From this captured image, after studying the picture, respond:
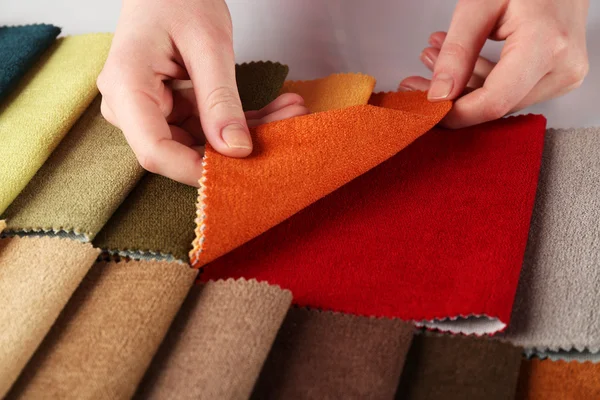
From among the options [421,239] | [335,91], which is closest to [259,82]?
[335,91]

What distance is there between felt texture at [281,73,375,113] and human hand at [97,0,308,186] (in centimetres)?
13

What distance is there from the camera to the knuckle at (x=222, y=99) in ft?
3.04

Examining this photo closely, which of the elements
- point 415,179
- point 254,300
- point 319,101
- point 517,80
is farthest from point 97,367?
point 517,80

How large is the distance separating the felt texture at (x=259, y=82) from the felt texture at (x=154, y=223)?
281 mm

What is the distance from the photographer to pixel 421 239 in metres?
0.90

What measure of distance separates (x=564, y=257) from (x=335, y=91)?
1.83 feet

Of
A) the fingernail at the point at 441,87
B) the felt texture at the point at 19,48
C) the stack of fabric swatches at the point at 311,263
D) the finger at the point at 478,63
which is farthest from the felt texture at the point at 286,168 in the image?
the felt texture at the point at 19,48

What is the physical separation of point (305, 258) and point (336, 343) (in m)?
0.18

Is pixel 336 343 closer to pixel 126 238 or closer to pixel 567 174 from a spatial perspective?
pixel 126 238

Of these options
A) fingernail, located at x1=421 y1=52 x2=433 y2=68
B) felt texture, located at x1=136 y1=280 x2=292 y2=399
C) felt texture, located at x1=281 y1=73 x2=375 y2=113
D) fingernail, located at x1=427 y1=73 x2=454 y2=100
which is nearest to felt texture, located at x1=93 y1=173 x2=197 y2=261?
felt texture, located at x1=136 y1=280 x2=292 y2=399

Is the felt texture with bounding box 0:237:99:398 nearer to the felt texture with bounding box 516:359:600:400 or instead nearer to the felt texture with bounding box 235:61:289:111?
the felt texture with bounding box 235:61:289:111

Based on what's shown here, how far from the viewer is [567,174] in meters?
1.04

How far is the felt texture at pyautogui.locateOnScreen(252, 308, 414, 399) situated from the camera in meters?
0.70

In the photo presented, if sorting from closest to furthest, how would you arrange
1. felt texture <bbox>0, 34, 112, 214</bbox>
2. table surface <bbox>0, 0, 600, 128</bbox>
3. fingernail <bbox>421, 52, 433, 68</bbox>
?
felt texture <bbox>0, 34, 112, 214</bbox> → fingernail <bbox>421, 52, 433, 68</bbox> → table surface <bbox>0, 0, 600, 128</bbox>
